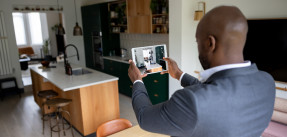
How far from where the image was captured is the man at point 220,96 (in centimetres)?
Result: 72

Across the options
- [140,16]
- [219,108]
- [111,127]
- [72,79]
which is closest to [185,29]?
[140,16]

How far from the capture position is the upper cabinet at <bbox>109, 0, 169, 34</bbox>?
14.1 feet

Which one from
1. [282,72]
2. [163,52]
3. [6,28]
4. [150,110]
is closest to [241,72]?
[150,110]

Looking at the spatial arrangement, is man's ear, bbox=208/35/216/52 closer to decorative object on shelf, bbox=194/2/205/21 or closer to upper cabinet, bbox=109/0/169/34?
decorative object on shelf, bbox=194/2/205/21

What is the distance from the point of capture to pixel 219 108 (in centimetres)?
72

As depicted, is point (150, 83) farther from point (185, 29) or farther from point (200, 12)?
point (200, 12)

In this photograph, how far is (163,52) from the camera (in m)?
1.76

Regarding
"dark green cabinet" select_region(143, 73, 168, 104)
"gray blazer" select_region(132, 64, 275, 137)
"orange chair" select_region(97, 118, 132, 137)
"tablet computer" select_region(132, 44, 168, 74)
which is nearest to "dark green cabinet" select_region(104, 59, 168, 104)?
"dark green cabinet" select_region(143, 73, 168, 104)

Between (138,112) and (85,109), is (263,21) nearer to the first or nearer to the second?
(138,112)

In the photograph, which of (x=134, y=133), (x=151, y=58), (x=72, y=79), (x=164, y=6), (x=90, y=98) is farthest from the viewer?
(x=164, y=6)

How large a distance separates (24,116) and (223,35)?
184 inches

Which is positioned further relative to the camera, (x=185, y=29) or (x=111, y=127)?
(x=185, y=29)

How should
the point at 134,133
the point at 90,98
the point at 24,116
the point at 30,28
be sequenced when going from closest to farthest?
the point at 134,133 < the point at 90,98 < the point at 24,116 < the point at 30,28

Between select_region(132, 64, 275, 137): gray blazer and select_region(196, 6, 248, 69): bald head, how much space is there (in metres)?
0.06
